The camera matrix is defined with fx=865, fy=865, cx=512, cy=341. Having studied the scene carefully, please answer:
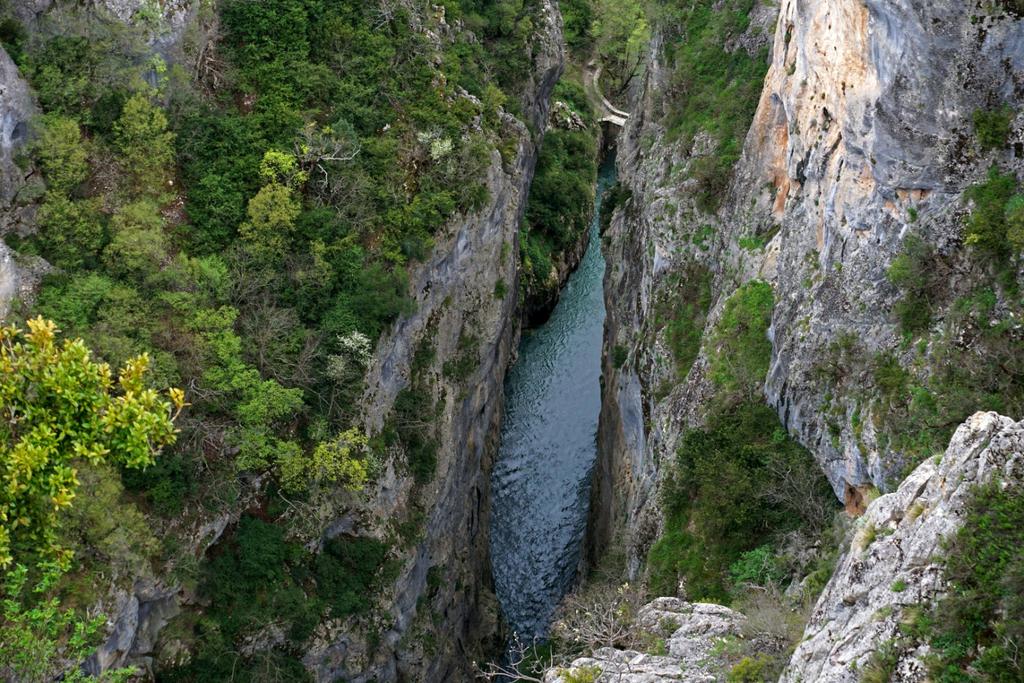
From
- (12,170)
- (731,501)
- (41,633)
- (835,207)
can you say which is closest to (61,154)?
(12,170)

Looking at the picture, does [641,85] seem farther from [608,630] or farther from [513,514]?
[608,630]

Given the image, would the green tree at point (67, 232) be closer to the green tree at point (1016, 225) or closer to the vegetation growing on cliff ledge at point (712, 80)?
the vegetation growing on cliff ledge at point (712, 80)

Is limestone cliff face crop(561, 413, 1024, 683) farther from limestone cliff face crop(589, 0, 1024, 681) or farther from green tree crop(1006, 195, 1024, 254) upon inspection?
green tree crop(1006, 195, 1024, 254)

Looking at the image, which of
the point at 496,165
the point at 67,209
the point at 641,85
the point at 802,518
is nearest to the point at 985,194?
the point at 802,518

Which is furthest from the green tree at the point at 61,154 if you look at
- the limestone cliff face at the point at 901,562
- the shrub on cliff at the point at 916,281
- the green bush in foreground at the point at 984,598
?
the green bush in foreground at the point at 984,598

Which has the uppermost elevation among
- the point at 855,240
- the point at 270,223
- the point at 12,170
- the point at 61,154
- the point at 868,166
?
the point at 868,166

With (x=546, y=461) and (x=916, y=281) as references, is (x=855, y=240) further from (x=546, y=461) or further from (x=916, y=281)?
(x=546, y=461)

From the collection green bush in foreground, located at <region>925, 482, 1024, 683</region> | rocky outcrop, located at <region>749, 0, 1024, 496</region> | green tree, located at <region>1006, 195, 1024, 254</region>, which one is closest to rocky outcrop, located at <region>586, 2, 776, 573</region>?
rocky outcrop, located at <region>749, 0, 1024, 496</region>
